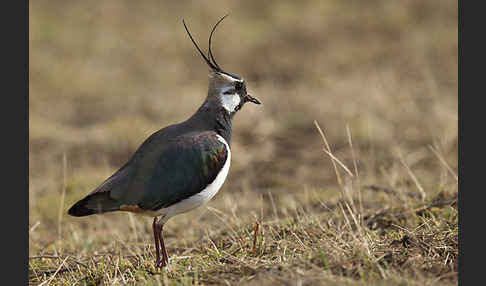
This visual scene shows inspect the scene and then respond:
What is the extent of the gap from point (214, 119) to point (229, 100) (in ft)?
0.78

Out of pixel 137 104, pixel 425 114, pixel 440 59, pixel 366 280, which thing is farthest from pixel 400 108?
pixel 366 280

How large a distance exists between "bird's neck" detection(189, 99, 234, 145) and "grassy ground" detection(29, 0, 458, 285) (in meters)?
0.68

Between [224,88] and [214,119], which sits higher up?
[224,88]

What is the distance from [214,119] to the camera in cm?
509

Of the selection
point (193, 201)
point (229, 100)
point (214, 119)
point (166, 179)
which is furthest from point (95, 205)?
point (229, 100)

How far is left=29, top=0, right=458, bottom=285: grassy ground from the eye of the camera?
180 inches

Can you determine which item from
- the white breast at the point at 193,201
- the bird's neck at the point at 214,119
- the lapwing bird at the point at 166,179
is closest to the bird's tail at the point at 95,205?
the lapwing bird at the point at 166,179

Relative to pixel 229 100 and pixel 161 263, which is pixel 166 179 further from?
pixel 229 100

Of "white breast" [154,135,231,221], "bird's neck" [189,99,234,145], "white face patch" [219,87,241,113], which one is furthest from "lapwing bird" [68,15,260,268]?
"white face patch" [219,87,241,113]

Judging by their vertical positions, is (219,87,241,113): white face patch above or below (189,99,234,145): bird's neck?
above

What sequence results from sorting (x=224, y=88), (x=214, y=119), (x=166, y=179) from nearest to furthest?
(x=166, y=179) < (x=214, y=119) < (x=224, y=88)

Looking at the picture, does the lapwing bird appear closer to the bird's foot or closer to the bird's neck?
the bird's foot

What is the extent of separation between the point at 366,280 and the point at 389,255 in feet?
1.31

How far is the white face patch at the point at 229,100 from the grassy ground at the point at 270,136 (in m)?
0.71
